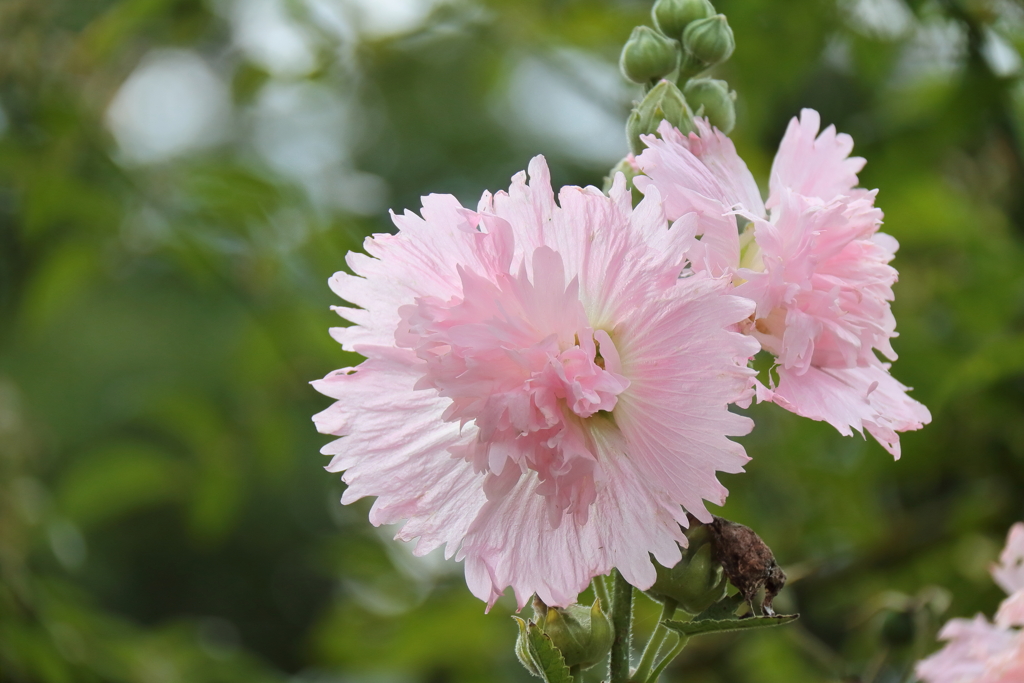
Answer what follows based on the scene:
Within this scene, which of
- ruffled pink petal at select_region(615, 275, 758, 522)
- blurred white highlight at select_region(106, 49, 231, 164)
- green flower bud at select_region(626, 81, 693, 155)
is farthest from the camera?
blurred white highlight at select_region(106, 49, 231, 164)

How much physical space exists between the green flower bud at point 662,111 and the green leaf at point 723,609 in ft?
1.06

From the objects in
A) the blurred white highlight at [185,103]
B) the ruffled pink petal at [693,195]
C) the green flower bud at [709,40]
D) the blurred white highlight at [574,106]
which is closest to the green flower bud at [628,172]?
the ruffled pink petal at [693,195]

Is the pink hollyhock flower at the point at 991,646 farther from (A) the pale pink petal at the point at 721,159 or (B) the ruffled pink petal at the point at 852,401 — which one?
(A) the pale pink petal at the point at 721,159

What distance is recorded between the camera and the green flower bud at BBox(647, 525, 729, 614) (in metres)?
0.64

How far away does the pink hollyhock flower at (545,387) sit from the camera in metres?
0.59

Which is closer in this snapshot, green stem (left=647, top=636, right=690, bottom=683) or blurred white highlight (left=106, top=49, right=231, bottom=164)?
green stem (left=647, top=636, right=690, bottom=683)

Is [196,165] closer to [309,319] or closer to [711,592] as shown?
[309,319]

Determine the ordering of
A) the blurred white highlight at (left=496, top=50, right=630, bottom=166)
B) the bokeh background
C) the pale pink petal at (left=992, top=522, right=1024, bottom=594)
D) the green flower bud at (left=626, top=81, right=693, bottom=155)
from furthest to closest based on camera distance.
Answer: the blurred white highlight at (left=496, top=50, right=630, bottom=166) → the bokeh background → the pale pink petal at (left=992, top=522, right=1024, bottom=594) → the green flower bud at (left=626, top=81, right=693, bottom=155)

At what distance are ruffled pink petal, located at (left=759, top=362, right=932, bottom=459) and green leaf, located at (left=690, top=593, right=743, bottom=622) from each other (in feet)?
0.44

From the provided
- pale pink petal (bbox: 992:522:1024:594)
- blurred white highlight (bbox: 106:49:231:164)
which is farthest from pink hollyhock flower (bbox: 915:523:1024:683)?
blurred white highlight (bbox: 106:49:231:164)

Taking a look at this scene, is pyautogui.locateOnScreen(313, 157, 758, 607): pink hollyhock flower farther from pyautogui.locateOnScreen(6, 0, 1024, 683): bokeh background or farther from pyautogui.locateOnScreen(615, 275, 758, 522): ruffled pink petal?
pyautogui.locateOnScreen(6, 0, 1024, 683): bokeh background

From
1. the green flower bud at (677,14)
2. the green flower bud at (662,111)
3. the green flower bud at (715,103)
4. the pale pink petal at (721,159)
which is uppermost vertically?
the green flower bud at (677,14)

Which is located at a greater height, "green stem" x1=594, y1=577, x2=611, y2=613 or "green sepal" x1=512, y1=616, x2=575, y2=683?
"green sepal" x1=512, y1=616, x2=575, y2=683

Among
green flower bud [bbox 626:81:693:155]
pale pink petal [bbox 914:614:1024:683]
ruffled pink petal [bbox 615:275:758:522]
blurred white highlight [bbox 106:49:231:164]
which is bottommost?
pale pink petal [bbox 914:614:1024:683]
